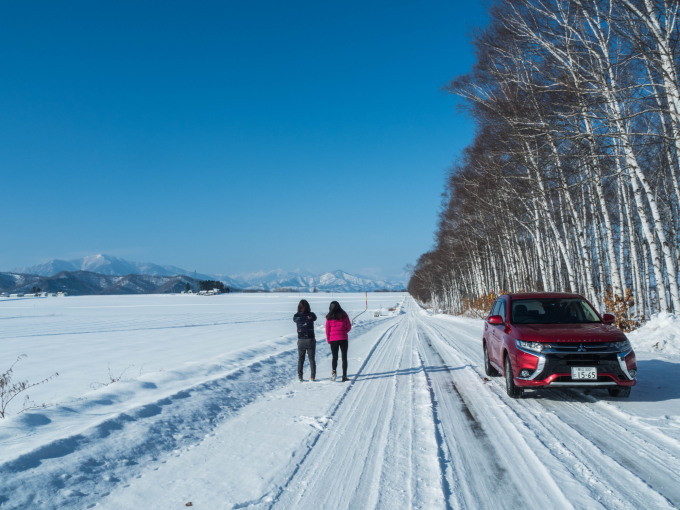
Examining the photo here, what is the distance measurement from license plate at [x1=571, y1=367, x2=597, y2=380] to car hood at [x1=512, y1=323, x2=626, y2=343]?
39cm

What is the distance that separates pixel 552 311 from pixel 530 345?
1.69m

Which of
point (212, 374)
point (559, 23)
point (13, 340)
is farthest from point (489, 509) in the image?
point (13, 340)

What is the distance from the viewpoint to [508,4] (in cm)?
1323

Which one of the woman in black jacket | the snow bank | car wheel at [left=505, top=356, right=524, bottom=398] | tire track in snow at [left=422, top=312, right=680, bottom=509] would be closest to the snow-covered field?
tire track in snow at [left=422, top=312, right=680, bottom=509]

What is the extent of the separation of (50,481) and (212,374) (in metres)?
6.10

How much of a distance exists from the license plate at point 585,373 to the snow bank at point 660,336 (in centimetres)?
624

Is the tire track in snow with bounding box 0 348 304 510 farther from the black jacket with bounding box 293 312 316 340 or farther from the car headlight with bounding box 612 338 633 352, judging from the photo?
the car headlight with bounding box 612 338 633 352

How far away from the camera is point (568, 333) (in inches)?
270

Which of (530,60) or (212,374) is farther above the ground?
(530,60)

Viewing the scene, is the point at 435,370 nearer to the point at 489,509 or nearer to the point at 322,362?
the point at 322,362

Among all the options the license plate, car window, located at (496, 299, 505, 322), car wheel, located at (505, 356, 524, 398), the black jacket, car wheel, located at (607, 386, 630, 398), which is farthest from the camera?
the black jacket

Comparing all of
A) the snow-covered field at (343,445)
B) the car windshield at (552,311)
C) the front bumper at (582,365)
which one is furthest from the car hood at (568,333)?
the snow-covered field at (343,445)

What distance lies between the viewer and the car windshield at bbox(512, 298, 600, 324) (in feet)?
26.1

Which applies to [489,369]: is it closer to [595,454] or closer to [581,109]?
[595,454]
